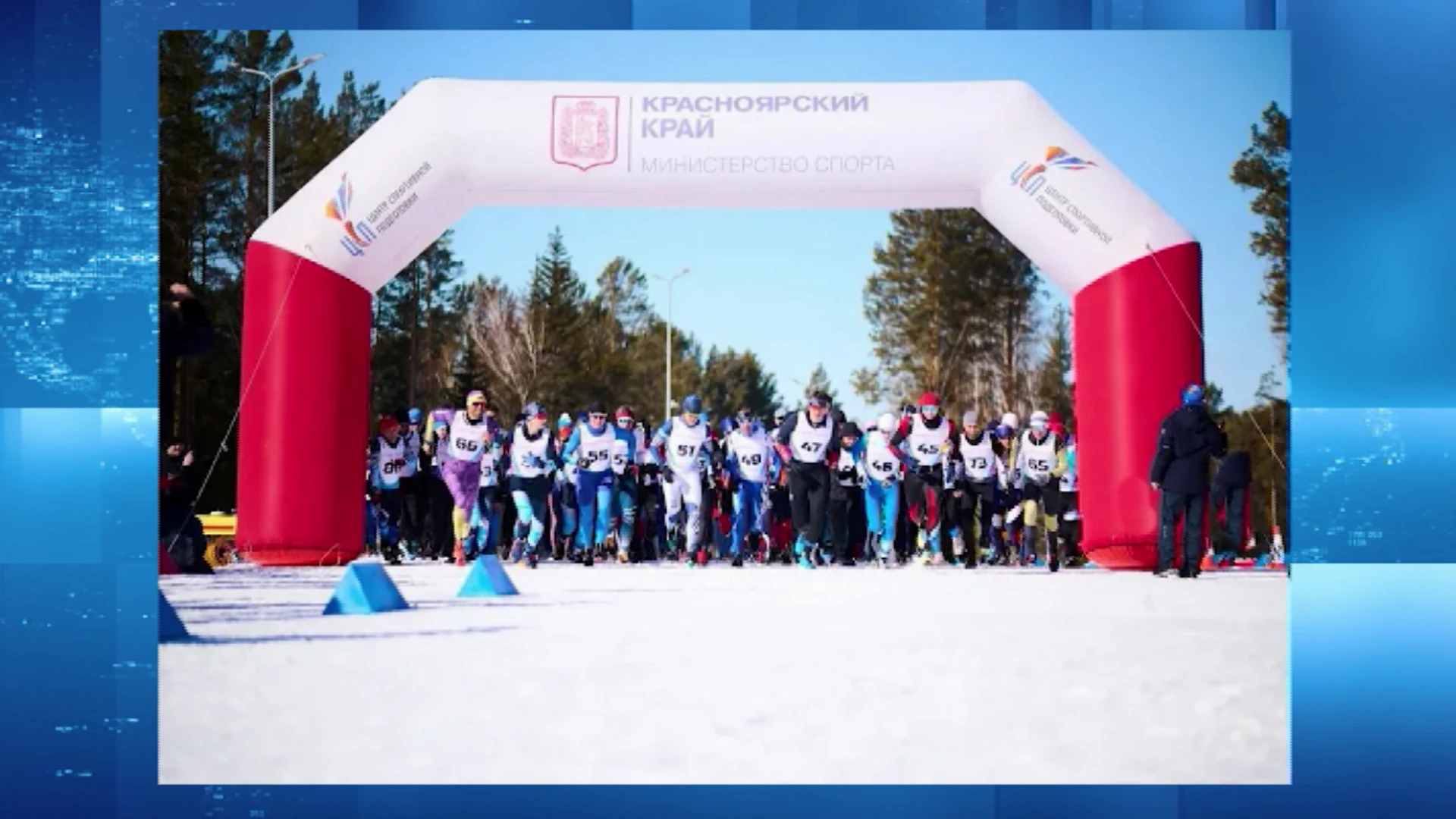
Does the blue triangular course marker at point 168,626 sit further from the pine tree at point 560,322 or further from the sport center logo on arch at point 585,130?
the pine tree at point 560,322

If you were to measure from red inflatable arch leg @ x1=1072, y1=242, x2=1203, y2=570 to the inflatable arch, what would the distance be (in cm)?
1

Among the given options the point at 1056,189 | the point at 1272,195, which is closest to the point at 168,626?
the point at 1056,189

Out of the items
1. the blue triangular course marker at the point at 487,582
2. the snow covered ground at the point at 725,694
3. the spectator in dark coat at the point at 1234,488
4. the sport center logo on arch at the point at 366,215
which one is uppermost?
the sport center logo on arch at the point at 366,215

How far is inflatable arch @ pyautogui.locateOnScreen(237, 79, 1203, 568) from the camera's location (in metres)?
12.5

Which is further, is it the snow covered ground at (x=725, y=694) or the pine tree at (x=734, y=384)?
the pine tree at (x=734, y=384)

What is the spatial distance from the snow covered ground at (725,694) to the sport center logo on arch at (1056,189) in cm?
370

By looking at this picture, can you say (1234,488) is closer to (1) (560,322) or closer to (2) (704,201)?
(2) (704,201)

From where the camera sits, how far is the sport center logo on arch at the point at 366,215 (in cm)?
1279

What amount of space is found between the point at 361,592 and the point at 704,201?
4738 millimetres

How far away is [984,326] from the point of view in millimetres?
38062

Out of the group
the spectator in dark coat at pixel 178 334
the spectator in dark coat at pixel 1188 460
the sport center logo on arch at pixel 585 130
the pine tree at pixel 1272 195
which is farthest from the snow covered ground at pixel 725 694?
the pine tree at pixel 1272 195

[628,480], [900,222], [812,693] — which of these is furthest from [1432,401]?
[900,222]

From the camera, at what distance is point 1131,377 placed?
12898mm

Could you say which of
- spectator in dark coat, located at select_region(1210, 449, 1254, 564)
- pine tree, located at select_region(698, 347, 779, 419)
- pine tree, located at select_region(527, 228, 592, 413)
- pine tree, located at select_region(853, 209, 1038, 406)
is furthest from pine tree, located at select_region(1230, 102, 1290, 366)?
pine tree, located at select_region(698, 347, 779, 419)
